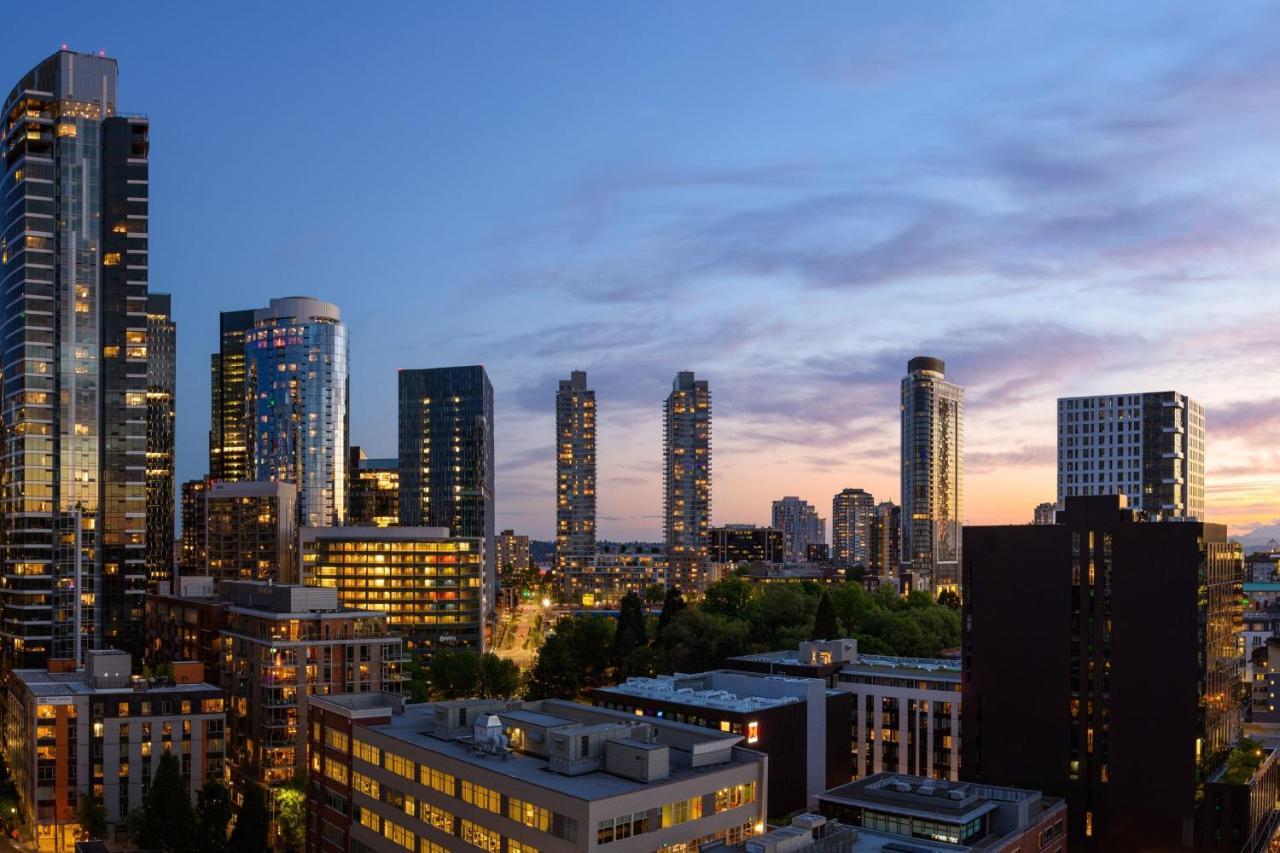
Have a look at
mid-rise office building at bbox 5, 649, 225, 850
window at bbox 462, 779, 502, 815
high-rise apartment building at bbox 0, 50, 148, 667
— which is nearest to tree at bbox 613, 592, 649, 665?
mid-rise office building at bbox 5, 649, 225, 850

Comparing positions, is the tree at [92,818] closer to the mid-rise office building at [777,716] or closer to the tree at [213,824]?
the tree at [213,824]

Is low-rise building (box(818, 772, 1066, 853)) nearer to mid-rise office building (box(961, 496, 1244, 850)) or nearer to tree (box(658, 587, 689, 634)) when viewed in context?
mid-rise office building (box(961, 496, 1244, 850))

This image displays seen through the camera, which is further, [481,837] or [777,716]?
[777,716]

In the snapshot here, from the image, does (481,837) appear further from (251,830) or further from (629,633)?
(629,633)

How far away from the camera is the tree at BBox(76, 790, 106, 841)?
108812 mm

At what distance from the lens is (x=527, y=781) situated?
70.0 meters

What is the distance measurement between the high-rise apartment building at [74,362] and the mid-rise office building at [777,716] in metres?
96.3

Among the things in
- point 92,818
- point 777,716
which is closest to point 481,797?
point 777,716

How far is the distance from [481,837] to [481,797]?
8.93ft

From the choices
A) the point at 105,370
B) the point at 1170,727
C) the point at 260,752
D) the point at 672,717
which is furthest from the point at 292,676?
the point at 1170,727

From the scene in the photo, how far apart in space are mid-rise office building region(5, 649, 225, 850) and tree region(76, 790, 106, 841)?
2913 millimetres

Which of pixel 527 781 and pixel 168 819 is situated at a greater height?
pixel 527 781

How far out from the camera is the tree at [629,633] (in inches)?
6939

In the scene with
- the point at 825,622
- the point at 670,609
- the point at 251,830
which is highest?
the point at 825,622
